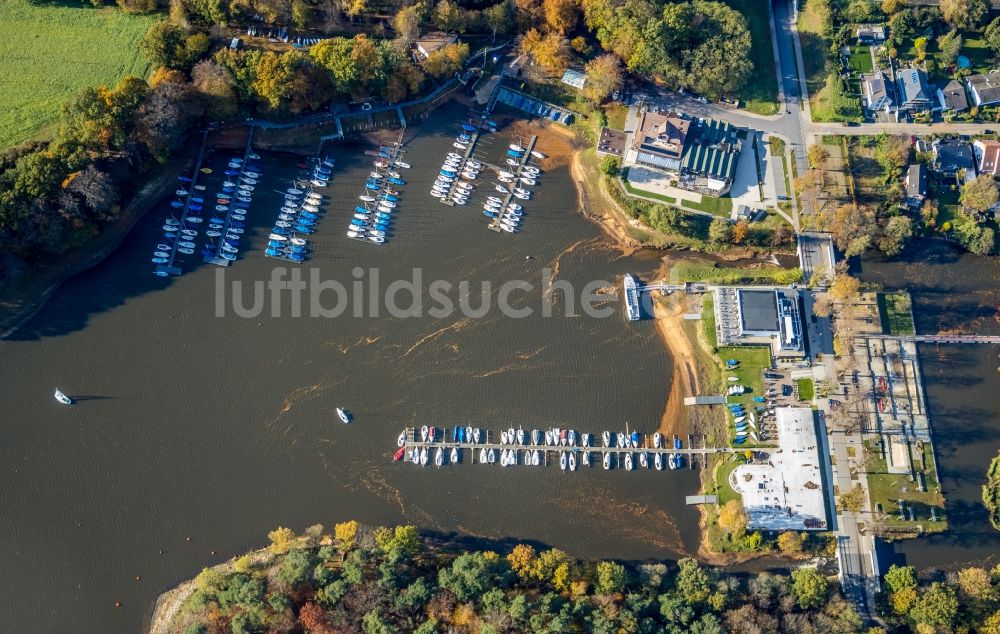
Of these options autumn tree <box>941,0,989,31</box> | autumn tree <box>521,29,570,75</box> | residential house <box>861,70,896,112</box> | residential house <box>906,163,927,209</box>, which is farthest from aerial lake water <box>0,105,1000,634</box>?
autumn tree <box>941,0,989,31</box>

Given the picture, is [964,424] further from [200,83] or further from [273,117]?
[200,83]

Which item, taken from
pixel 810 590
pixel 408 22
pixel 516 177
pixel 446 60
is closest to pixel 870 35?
pixel 516 177

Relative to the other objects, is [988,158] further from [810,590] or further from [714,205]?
[810,590]

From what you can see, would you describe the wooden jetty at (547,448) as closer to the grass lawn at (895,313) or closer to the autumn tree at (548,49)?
the grass lawn at (895,313)

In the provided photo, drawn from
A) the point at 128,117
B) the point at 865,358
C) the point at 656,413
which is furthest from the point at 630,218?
the point at 128,117

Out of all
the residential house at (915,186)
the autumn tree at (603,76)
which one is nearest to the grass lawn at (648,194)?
the autumn tree at (603,76)

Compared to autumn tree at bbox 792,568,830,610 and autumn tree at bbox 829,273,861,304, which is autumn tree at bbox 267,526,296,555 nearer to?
autumn tree at bbox 792,568,830,610

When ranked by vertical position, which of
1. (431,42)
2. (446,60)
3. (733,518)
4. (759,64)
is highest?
(431,42)
